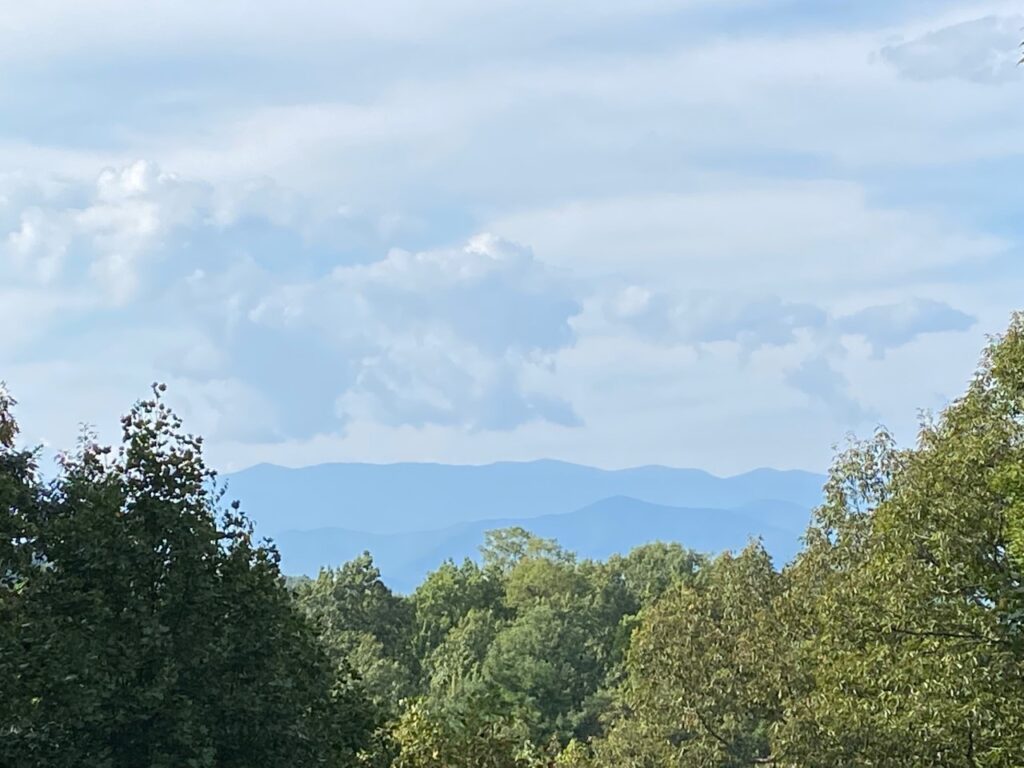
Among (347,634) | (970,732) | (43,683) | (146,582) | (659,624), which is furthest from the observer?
(347,634)

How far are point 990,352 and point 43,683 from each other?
13804 mm

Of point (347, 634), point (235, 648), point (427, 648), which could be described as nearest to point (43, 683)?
point (235, 648)

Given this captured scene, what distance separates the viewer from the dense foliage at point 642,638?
1028 centimetres

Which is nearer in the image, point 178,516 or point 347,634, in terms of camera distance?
point 178,516

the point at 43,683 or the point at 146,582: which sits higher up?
the point at 146,582

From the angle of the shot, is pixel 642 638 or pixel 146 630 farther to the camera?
pixel 642 638

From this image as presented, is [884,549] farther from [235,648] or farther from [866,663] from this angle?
[235,648]

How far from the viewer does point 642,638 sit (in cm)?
2544

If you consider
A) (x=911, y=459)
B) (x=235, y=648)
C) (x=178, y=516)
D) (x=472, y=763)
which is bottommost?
(x=472, y=763)

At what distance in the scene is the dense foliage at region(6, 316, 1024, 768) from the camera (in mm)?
10281

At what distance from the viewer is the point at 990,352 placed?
1889 cm

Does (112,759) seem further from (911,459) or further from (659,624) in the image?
(659,624)

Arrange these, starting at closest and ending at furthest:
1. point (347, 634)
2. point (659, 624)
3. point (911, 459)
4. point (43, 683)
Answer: point (43, 683)
point (911, 459)
point (659, 624)
point (347, 634)

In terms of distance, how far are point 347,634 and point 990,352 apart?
44944 millimetres
